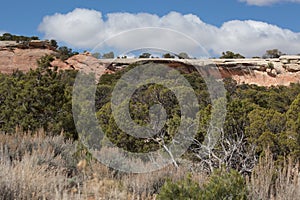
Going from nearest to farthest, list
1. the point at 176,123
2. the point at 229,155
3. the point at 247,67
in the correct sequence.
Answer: the point at 229,155, the point at 176,123, the point at 247,67

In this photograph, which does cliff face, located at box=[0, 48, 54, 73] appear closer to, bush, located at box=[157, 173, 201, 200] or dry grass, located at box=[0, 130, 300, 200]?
dry grass, located at box=[0, 130, 300, 200]

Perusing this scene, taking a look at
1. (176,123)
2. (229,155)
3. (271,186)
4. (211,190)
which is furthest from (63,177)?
(176,123)

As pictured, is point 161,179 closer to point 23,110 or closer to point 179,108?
point 179,108

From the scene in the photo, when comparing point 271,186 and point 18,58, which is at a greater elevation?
point 18,58

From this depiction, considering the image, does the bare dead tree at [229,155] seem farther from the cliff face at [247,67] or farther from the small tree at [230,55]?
the small tree at [230,55]

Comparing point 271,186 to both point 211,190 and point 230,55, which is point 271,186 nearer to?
point 211,190

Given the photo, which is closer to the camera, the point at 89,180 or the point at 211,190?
the point at 211,190

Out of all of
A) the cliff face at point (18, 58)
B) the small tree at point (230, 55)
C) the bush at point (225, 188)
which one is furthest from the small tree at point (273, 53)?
the bush at point (225, 188)

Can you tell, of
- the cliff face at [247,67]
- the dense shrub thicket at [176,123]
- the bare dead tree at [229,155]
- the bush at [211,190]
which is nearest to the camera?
the bush at [211,190]

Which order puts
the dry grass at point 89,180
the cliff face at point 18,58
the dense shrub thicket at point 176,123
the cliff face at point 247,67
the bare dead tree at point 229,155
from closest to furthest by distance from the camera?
the dense shrub thicket at point 176,123, the dry grass at point 89,180, the bare dead tree at point 229,155, the cliff face at point 18,58, the cliff face at point 247,67

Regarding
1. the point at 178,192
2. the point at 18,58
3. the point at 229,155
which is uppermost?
the point at 18,58

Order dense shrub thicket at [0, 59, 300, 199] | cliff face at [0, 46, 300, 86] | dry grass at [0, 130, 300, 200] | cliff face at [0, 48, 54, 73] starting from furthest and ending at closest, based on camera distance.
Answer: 1. cliff face at [0, 46, 300, 86]
2. cliff face at [0, 48, 54, 73]
3. dry grass at [0, 130, 300, 200]
4. dense shrub thicket at [0, 59, 300, 199]

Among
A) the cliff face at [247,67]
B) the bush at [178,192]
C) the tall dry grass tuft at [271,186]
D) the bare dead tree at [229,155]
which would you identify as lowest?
the bare dead tree at [229,155]

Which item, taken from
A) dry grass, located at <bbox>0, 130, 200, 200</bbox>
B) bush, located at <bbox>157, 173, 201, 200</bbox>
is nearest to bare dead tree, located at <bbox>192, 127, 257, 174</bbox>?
dry grass, located at <bbox>0, 130, 200, 200</bbox>
